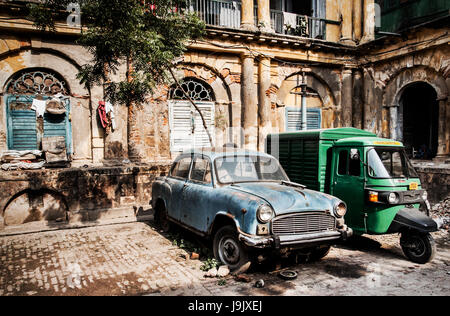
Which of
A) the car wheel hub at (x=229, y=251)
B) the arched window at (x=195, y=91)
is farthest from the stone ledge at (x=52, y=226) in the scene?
the arched window at (x=195, y=91)

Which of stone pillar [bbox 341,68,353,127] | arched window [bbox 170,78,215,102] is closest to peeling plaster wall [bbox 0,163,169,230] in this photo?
arched window [bbox 170,78,215,102]

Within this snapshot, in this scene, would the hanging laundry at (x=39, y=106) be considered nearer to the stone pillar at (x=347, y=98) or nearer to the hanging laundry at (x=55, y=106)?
the hanging laundry at (x=55, y=106)

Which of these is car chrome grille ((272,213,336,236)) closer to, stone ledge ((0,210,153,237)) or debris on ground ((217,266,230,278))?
debris on ground ((217,266,230,278))

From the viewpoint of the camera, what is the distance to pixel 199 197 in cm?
545

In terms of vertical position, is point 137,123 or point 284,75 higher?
point 284,75

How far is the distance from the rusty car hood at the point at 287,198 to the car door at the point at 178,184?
1.33 m

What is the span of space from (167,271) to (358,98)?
1133cm

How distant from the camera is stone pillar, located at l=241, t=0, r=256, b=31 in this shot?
1139 centimetres

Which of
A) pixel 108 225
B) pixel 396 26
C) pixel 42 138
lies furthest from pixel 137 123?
pixel 396 26

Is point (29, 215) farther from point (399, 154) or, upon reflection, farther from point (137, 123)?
point (399, 154)

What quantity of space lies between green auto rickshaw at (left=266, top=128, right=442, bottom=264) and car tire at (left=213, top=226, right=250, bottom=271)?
100 inches

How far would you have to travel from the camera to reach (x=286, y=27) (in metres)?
12.8

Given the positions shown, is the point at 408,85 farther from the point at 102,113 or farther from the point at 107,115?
the point at 102,113
